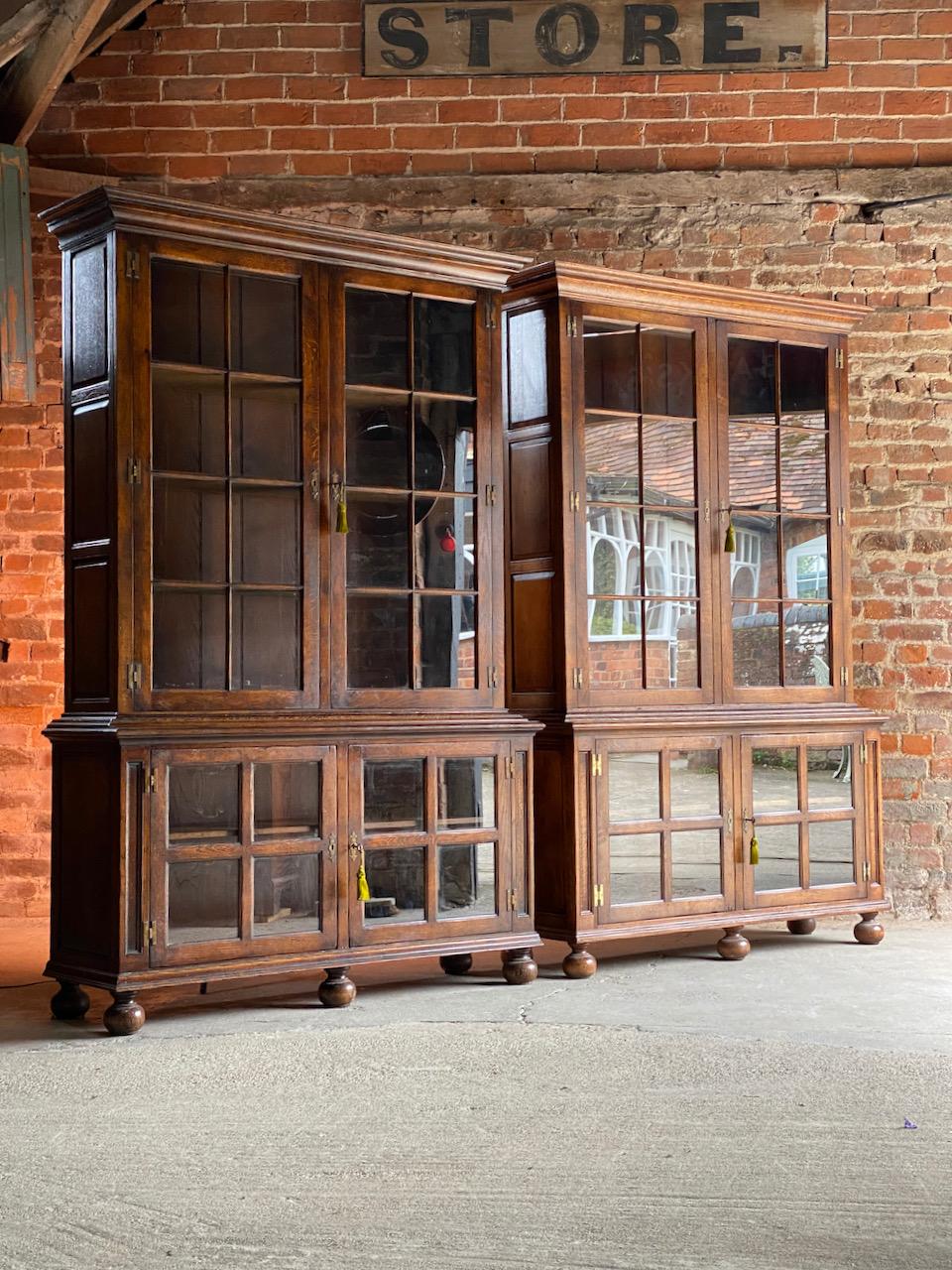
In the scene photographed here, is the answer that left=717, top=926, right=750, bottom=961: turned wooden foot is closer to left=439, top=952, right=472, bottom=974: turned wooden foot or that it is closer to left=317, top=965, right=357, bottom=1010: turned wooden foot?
left=439, top=952, right=472, bottom=974: turned wooden foot

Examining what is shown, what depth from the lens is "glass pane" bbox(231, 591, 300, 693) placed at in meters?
4.59

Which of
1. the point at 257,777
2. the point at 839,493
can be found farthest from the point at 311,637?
the point at 839,493

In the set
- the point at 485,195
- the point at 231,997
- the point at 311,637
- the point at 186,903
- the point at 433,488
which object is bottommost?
the point at 231,997

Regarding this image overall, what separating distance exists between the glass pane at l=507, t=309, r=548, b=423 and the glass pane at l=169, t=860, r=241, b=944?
79.9 inches

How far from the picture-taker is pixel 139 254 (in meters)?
4.45

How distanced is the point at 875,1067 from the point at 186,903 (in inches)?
78.1

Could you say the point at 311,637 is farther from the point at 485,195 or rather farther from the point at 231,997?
the point at 485,195

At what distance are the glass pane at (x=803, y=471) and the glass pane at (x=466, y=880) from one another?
191cm

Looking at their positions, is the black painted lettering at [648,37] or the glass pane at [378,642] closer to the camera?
the glass pane at [378,642]

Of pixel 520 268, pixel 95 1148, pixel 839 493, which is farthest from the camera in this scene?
pixel 839 493

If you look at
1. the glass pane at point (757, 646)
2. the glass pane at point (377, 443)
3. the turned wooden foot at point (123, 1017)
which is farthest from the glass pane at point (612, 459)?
the turned wooden foot at point (123, 1017)


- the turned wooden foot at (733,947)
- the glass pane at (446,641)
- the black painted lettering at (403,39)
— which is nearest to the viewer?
the glass pane at (446,641)

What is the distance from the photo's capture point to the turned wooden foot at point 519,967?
16.4 ft

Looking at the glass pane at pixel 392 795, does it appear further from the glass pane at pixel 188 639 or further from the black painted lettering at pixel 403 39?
the black painted lettering at pixel 403 39
